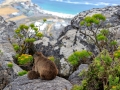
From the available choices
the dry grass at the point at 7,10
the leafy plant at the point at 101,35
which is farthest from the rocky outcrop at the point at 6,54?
the dry grass at the point at 7,10

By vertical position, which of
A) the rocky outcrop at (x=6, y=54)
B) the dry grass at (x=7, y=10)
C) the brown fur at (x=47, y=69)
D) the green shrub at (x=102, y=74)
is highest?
the green shrub at (x=102, y=74)

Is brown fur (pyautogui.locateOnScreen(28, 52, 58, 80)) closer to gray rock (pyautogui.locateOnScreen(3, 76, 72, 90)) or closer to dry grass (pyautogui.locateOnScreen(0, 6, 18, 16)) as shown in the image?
gray rock (pyautogui.locateOnScreen(3, 76, 72, 90))

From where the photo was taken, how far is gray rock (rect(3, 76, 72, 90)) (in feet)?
22.0

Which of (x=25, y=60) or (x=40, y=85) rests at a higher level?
(x=40, y=85)

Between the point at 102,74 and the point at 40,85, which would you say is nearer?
the point at 102,74

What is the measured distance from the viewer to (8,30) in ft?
46.6

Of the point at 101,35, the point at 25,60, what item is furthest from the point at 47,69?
the point at 25,60

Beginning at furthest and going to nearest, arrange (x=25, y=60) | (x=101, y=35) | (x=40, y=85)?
(x=25, y=60) < (x=101, y=35) < (x=40, y=85)

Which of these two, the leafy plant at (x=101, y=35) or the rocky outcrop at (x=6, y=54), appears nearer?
the leafy plant at (x=101, y=35)

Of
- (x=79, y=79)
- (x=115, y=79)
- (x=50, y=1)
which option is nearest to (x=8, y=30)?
(x=79, y=79)

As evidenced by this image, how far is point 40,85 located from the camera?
6.86m

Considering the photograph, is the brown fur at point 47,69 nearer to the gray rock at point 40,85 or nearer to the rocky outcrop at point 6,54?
the gray rock at point 40,85

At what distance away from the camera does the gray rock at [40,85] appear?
6713 mm

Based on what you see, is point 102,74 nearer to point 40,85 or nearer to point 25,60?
point 40,85
